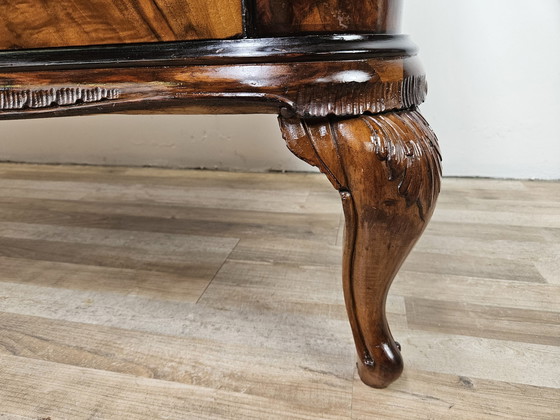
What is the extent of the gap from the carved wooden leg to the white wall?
983 mm

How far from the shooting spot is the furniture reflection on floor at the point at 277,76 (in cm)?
44

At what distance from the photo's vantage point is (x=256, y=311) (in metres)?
0.77

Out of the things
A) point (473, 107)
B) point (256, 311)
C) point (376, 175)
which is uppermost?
point (376, 175)

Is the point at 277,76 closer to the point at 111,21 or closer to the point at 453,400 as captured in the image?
the point at 111,21

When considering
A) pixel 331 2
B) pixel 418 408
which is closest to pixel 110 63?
pixel 331 2

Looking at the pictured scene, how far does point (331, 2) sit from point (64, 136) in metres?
1.48

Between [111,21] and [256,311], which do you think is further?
[256,311]

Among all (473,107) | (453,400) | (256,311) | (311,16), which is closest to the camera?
(311,16)

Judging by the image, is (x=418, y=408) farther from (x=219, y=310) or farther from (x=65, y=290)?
(x=65, y=290)

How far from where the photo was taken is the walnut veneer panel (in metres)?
0.44

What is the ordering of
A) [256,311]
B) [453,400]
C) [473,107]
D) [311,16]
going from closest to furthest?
1. [311,16]
2. [453,400]
3. [256,311]
4. [473,107]

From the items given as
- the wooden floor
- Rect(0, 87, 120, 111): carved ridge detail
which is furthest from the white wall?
Rect(0, 87, 120, 111): carved ridge detail

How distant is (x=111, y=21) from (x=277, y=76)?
17cm

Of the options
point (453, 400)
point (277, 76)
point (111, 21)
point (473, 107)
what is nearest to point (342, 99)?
point (277, 76)
